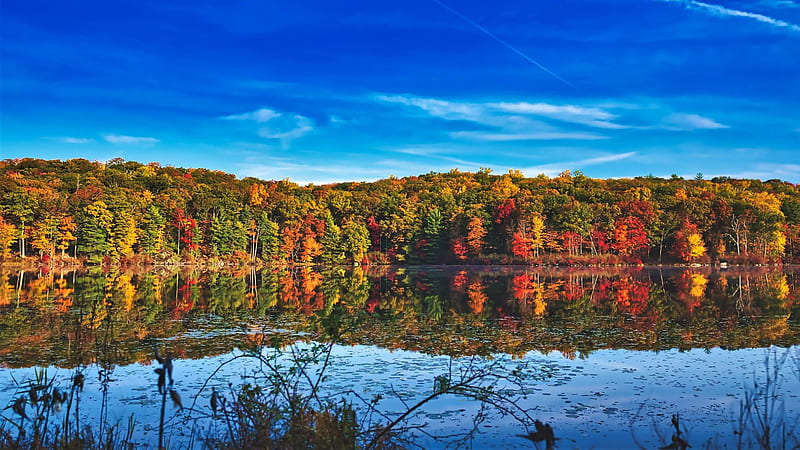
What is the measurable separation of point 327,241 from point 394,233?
8148mm

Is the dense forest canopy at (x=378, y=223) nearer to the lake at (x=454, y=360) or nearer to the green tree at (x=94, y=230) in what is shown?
the green tree at (x=94, y=230)

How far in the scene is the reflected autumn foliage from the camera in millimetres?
12117

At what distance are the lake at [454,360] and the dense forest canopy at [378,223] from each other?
125 ft

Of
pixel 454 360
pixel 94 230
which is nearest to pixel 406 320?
pixel 454 360

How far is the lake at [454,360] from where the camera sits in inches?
276

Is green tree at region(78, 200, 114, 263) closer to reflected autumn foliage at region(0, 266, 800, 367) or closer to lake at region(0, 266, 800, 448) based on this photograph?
reflected autumn foliage at region(0, 266, 800, 367)

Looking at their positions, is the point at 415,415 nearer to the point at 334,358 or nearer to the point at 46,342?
the point at 334,358

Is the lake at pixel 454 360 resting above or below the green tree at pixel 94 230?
below

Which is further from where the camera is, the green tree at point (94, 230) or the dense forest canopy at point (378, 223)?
the dense forest canopy at point (378, 223)

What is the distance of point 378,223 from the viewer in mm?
74125

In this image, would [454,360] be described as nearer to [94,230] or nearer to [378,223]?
[94,230]

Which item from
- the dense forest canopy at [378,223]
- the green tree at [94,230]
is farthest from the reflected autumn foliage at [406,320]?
the dense forest canopy at [378,223]

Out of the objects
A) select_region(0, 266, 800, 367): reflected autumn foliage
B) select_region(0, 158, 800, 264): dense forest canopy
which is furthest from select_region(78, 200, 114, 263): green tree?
select_region(0, 266, 800, 367): reflected autumn foliage

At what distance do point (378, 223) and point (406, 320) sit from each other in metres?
57.6
